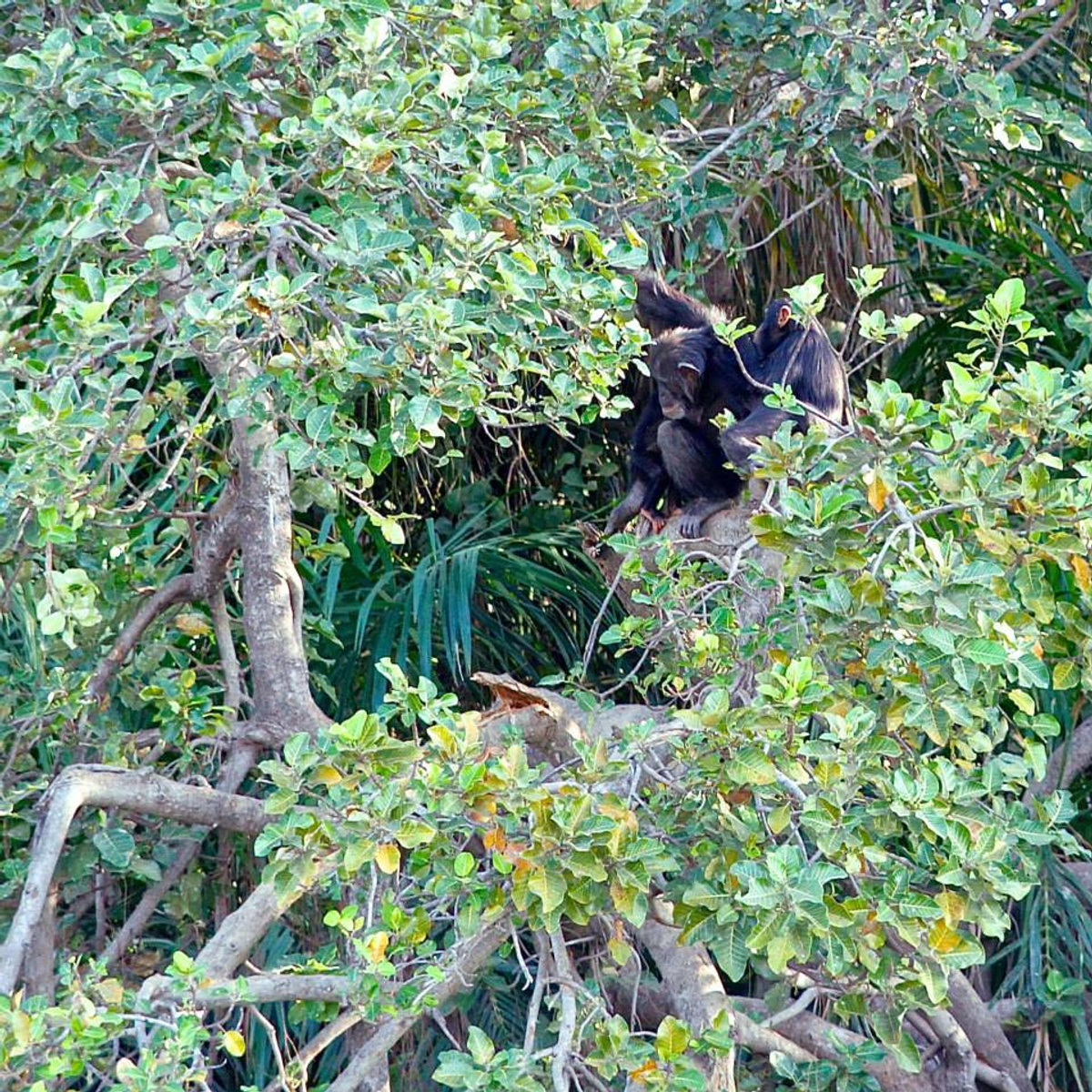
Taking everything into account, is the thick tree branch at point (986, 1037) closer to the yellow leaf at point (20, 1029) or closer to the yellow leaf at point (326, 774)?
the yellow leaf at point (326, 774)

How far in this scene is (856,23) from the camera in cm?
325

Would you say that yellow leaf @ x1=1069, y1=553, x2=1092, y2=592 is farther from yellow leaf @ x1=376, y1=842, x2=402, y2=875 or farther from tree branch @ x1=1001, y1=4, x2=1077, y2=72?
tree branch @ x1=1001, y1=4, x2=1077, y2=72

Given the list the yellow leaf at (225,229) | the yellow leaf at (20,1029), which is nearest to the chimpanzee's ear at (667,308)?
the yellow leaf at (225,229)

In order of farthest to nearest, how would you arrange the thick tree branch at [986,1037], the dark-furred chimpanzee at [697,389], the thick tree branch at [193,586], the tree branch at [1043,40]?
1. the dark-furred chimpanzee at [697,389]
2. the tree branch at [1043,40]
3. the thick tree branch at [986,1037]
4. the thick tree branch at [193,586]

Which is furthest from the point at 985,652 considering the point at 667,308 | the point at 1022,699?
the point at 667,308

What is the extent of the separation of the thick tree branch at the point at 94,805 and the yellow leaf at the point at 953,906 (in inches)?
41.0

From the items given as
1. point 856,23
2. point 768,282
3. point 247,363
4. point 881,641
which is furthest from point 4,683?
point 768,282

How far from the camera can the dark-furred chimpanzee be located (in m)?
3.81

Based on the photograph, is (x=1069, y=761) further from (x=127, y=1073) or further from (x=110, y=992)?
(x=127, y=1073)

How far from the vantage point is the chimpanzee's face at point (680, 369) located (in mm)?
3879

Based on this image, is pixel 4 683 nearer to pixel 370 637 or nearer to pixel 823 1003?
pixel 370 637

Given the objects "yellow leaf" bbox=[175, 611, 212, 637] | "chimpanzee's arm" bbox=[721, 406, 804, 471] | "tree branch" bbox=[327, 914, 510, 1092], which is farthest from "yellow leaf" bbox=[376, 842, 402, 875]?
"chimpanzee's arm" bbox=[721, 406, 804, 471]

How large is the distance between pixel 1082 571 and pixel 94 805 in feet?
5.25

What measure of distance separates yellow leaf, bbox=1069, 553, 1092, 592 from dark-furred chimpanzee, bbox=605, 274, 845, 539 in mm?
1496
